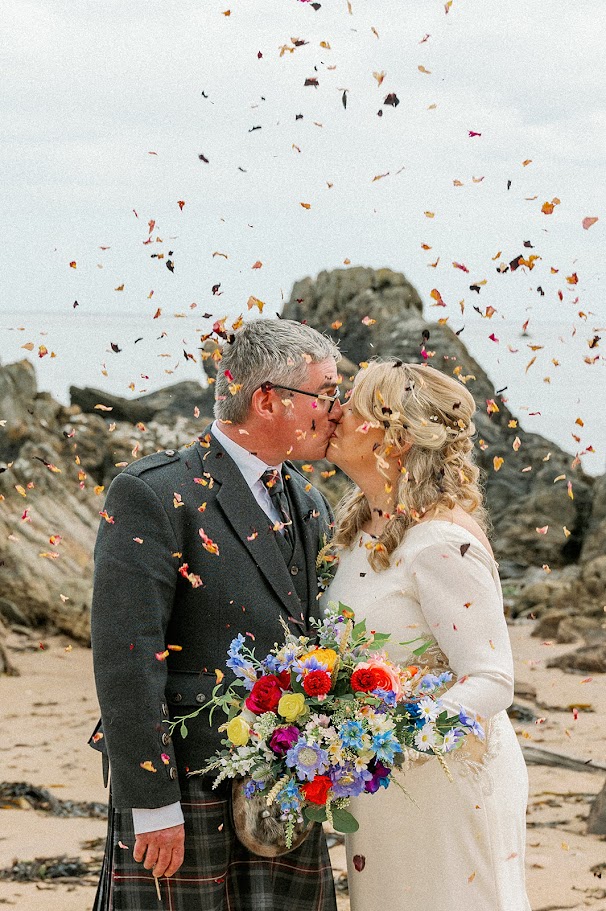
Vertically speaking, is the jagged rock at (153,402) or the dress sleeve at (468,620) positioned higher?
the dress sleeve at (468,620)

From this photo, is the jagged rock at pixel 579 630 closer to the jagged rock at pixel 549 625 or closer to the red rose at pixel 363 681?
the jagged rock at pixel 549 625

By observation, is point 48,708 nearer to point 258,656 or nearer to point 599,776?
point 599,776

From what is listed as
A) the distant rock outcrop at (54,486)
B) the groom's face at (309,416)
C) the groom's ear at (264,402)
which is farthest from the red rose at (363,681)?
the distant rock outcrop at (54,486)

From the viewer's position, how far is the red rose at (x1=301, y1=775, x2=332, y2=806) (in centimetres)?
290

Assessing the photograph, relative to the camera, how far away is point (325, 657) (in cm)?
299

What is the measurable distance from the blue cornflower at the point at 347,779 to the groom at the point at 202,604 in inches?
21.5

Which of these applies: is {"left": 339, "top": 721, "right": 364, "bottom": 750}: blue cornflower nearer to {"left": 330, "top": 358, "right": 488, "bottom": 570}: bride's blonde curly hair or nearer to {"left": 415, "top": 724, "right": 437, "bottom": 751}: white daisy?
{"left": 415, "top": 724, "right": 437, "bottom": 751}: white daisy

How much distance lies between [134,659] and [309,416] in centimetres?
96

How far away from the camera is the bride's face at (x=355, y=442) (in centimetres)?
366

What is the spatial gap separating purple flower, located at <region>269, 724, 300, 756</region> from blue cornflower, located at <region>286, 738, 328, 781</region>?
28 mm

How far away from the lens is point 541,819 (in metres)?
7.21

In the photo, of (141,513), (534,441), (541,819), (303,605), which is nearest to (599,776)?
(541,819)

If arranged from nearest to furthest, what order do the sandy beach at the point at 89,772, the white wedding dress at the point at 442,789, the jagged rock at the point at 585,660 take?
1. the white wedding dress at the point at 442,789
2. the sandy beach at the point at 89,772
3. the jagged rock at the point at 585,660

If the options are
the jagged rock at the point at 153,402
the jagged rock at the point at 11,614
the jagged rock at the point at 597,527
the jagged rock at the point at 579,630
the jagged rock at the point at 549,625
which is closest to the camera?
the jagged rock at the point at 11,614
